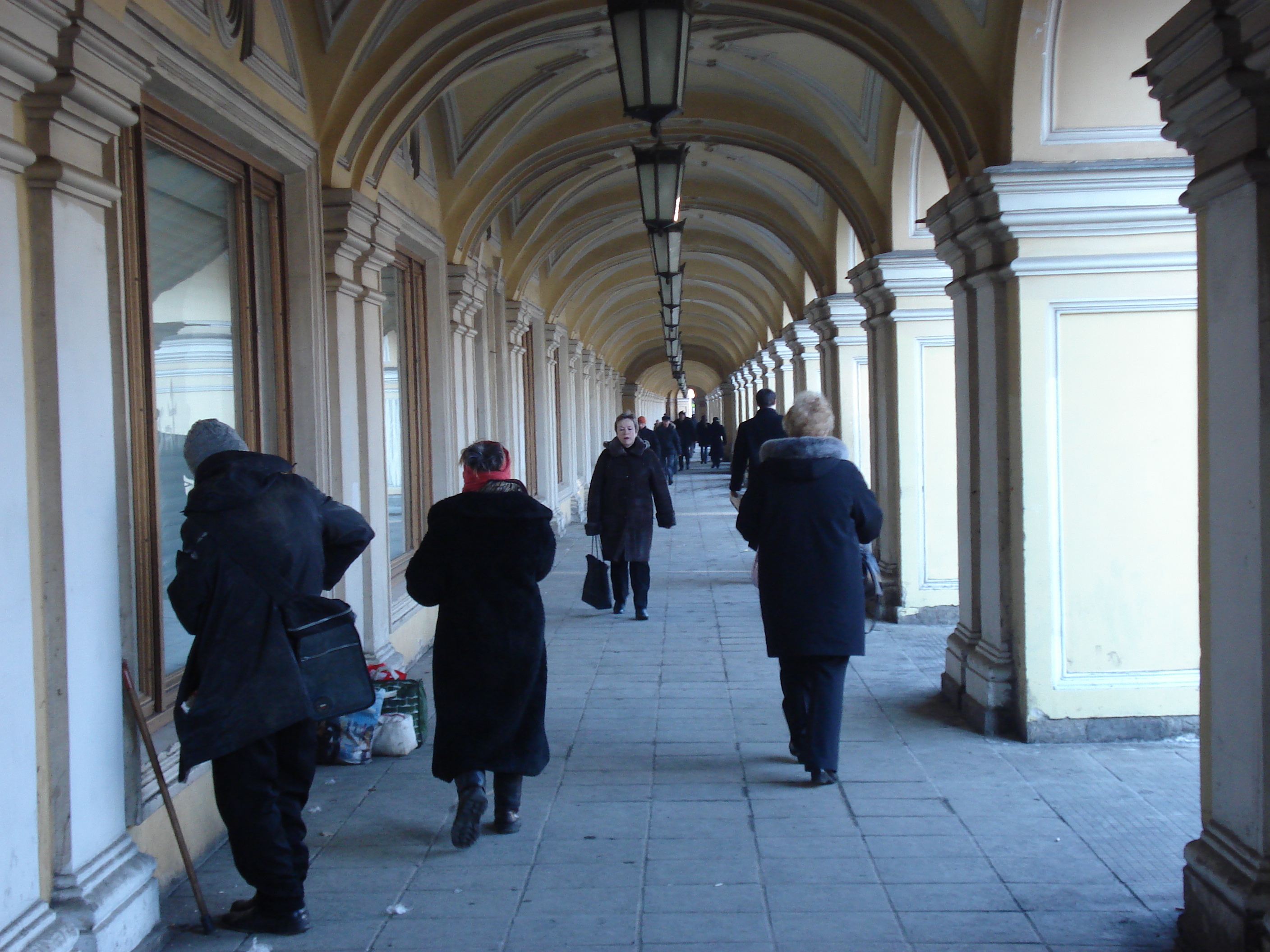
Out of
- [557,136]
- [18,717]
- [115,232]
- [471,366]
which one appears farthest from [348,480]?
[557,136]

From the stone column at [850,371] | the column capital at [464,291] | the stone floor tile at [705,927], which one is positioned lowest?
the stone floor tile at [705,927]

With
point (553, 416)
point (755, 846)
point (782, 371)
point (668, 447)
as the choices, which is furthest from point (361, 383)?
point (668, 447)

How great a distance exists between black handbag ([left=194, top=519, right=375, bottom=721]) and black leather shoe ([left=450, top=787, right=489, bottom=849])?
2.79 feet

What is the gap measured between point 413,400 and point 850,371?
421 cm

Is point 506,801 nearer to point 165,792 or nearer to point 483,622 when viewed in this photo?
point 483,622

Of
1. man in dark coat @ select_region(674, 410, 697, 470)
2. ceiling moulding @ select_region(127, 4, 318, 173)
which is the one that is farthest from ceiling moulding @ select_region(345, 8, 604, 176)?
man in dark coat @ select_region(674, 410, 697, 470)

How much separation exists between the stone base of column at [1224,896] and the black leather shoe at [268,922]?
259 centimetres

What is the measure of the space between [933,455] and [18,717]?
6.81 meters

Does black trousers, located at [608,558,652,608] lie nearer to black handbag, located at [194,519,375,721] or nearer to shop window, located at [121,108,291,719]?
shop window, located at [121,108,291,719]

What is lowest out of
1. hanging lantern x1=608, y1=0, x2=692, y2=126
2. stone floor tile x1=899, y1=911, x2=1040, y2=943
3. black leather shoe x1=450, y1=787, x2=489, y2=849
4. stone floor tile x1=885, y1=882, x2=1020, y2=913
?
stone floor tile x1=885, y1=882, x2=1020, y2=913

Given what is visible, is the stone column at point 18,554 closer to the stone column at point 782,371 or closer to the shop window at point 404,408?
the shop window at point 404,408

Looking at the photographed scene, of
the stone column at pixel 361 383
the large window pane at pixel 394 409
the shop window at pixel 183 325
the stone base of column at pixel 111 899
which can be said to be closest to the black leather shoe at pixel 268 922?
the stone base of column at pixel 111 899

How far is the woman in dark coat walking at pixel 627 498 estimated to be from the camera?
8.89 meters

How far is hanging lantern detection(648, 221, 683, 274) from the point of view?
955cm
